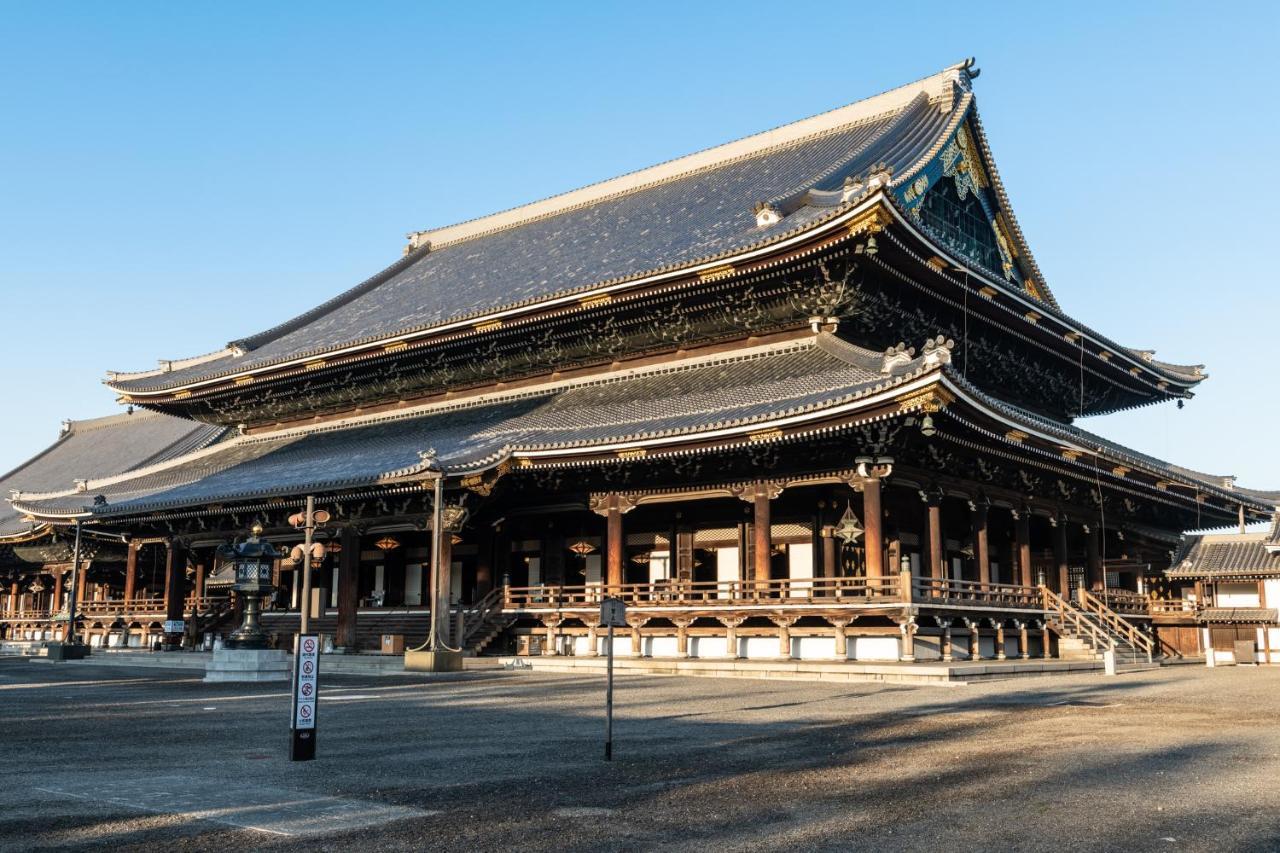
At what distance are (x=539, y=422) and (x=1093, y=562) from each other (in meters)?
20.1

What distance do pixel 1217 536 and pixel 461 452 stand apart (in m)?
31.3

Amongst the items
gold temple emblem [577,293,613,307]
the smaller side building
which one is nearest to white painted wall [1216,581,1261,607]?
the smaller side building

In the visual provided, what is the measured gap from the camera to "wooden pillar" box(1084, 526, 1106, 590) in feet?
128

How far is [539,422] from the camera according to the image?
34.3 meters

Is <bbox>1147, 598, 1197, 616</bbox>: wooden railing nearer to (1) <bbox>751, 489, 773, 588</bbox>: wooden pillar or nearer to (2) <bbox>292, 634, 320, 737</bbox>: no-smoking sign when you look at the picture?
(1) <bbox>751, 489, 773, 588</bbox>: wooden pillar

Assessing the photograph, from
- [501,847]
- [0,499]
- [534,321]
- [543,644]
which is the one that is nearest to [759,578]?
[543,644]

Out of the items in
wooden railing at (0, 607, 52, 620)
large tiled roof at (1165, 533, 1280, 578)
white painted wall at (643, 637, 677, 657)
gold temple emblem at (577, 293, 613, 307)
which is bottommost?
white painted wall at (643, 637, 677, 657)

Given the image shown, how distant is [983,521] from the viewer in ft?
106

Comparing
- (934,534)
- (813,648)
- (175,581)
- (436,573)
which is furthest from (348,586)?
(934,534)

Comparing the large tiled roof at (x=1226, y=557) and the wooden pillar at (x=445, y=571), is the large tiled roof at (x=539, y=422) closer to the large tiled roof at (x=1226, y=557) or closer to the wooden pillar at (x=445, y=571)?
the wooden pillar at (x=445, y=571)

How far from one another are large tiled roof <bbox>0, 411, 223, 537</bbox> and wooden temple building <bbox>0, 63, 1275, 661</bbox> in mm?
15738

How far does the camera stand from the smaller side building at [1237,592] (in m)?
41.9

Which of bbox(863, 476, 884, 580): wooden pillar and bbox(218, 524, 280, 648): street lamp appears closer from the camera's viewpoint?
bbox(218, 524, 280, 648): street lamp

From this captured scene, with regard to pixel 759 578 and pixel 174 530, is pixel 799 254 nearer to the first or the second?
pixel 759 578
